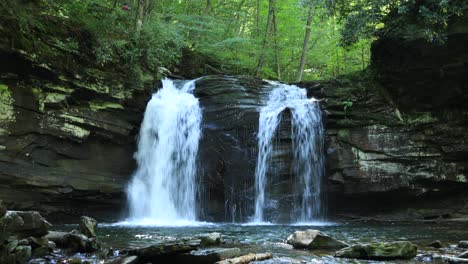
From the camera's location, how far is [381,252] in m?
6.32

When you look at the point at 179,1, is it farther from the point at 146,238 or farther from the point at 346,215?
the point at 146,238

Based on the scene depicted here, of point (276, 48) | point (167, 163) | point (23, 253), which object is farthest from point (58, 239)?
point (276, 48)

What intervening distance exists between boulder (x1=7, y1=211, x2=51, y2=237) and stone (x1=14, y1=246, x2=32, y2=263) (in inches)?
17.1

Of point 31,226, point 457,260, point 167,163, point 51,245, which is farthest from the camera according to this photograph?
point 167,163

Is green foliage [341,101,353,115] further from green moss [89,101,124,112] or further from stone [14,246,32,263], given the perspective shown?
stone [14,246,32,263]

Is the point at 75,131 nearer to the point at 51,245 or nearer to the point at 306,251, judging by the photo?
the point at 51,245

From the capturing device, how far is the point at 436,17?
1107 cm

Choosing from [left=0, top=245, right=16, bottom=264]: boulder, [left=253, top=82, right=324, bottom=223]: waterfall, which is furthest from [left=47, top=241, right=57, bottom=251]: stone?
[left=253, top=82, right=324, bottom=223]: waterfall

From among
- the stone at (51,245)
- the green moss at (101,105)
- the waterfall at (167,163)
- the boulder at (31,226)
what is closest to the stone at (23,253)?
the boulder at (31,226)

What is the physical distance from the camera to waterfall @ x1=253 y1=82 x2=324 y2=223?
13461mm

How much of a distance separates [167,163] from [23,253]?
8.66 m

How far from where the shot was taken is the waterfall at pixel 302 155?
530 inches

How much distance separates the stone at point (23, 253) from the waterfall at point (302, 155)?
8.23 m

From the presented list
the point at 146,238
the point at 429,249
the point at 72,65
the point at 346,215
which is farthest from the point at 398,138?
the point at 72,65
